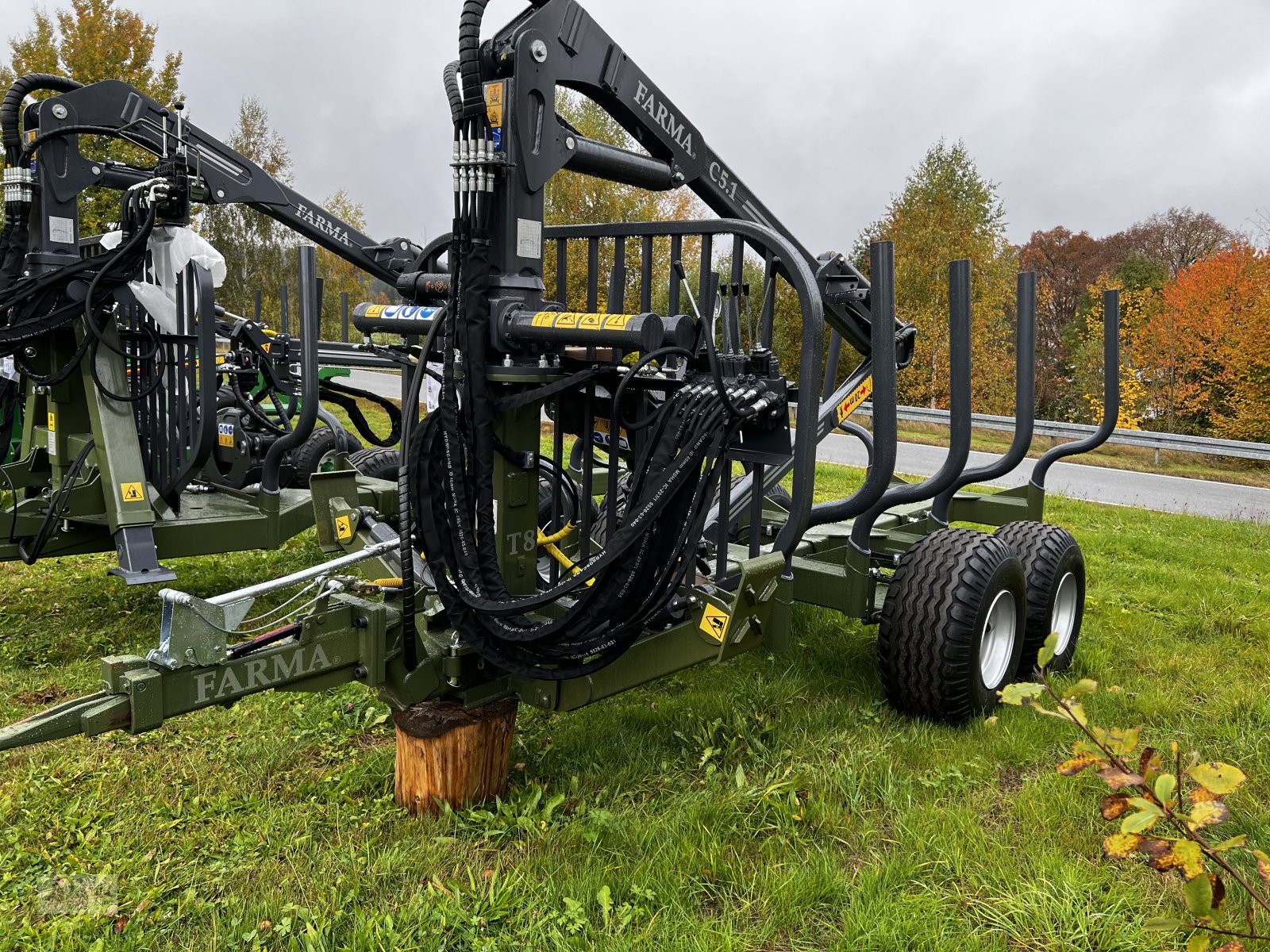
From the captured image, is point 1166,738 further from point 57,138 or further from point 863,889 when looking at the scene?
point 57,138

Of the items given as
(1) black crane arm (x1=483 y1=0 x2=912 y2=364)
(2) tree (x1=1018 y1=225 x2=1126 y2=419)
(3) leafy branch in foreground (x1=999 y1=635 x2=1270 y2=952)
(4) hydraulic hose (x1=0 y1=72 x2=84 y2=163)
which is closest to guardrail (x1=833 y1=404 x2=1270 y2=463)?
(1) black crane arm (x1=483 y1=0 x2=912 y2=364)

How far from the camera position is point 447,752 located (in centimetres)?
329

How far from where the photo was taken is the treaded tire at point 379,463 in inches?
281

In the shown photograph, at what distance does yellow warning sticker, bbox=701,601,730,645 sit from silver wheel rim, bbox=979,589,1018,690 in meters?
1.62

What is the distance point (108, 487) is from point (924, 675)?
418 cm

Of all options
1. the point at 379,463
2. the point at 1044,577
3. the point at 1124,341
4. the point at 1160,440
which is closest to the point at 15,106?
the point at 379,463

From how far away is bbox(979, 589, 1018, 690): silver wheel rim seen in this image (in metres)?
4.24

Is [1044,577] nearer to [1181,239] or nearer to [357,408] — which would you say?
[357,408]

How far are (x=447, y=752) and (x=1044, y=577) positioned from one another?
9.67 ft

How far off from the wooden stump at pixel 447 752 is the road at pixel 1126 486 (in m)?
9.90

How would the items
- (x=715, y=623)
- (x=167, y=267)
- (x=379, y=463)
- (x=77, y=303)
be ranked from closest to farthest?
(x=715, y=623) → (x=77, y=303) → (x=167, y=267) → (x=379, y=463)

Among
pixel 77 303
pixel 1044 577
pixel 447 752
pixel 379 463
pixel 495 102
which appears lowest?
pixel 447 752

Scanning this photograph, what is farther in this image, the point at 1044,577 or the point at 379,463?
the point at 379,463

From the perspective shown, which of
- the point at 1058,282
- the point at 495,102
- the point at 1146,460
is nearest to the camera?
the point at 495,102
